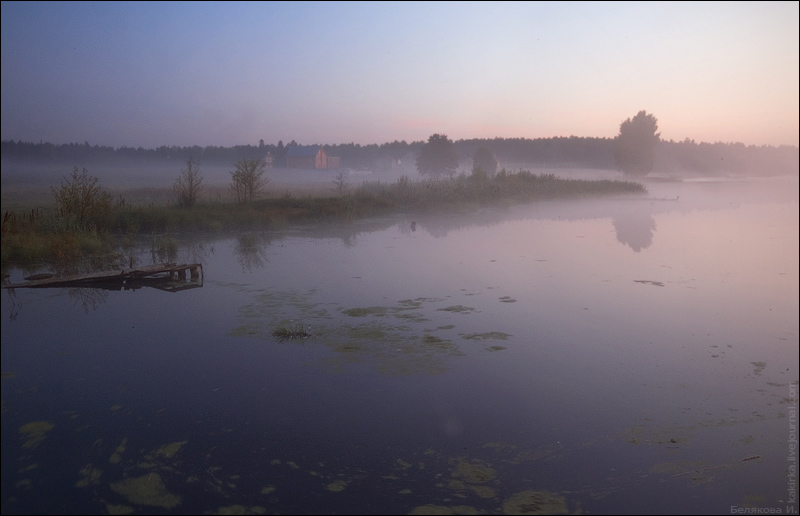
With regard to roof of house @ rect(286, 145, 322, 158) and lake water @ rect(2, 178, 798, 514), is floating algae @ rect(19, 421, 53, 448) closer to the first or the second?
lake water @ rect(2, 178, 798, 514)

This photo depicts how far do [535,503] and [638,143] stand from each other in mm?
61544

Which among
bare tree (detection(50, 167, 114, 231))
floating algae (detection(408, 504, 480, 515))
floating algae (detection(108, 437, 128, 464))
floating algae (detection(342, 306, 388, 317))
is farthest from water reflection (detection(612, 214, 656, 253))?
bare tree (detection(50, 167, 114, 231))

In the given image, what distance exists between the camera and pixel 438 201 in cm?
2819

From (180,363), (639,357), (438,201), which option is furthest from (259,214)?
(639,357)

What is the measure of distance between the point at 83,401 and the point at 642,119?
63780 mm

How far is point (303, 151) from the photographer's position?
80562 mm

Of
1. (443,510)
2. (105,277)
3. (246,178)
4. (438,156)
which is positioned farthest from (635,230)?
(438,156)

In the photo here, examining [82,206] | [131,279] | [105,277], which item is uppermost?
[82,206]

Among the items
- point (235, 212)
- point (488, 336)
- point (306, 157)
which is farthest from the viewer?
point (306, 157)

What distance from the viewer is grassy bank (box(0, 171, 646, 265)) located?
12805 millimetres

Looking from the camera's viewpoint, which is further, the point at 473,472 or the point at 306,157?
the point at 306,157

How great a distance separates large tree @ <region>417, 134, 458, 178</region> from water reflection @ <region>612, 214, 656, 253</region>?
107 feet

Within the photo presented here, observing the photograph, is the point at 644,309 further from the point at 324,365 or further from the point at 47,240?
the point at 47,240

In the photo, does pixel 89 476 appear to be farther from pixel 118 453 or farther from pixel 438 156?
pixel 438 156
